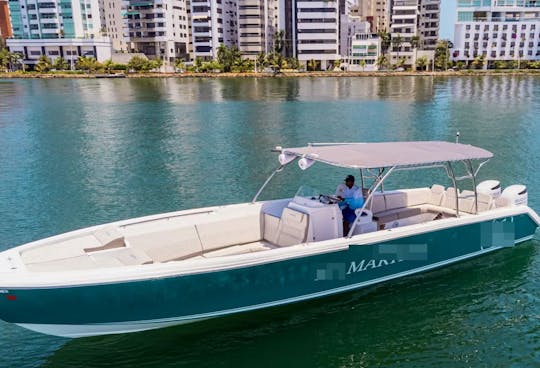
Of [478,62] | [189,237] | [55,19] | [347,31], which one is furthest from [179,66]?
[189,237]

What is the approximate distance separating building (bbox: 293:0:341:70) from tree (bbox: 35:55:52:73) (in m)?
61.8

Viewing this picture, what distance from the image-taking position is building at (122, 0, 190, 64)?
393 feet

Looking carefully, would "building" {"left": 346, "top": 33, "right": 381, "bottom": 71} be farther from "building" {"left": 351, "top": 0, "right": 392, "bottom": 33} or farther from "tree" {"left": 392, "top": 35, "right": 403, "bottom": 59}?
"building" {"left": 351, "top": 0, "right": 392, "bottom": 33}

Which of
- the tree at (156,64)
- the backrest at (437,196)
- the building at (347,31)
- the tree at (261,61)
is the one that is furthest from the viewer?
the building at (347,31)

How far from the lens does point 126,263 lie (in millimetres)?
7473

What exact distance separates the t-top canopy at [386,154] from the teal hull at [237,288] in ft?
4.92

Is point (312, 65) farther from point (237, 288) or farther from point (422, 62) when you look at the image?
point (237, 288)

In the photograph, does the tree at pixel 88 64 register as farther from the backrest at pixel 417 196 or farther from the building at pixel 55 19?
the backrest at pixel 417 196

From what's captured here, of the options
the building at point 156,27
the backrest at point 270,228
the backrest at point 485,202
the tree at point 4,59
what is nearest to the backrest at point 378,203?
the backrest at point 485,202

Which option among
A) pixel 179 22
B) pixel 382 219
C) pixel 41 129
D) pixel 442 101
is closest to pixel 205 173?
pixel 382 219

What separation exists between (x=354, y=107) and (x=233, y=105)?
42.4ft

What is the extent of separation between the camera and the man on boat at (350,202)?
9344 mm

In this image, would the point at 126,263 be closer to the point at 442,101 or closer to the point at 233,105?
the point at 233,105

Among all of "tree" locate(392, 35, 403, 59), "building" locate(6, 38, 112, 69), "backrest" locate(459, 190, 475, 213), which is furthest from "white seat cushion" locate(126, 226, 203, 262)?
"building" locate(6, 38, 112, 69)
